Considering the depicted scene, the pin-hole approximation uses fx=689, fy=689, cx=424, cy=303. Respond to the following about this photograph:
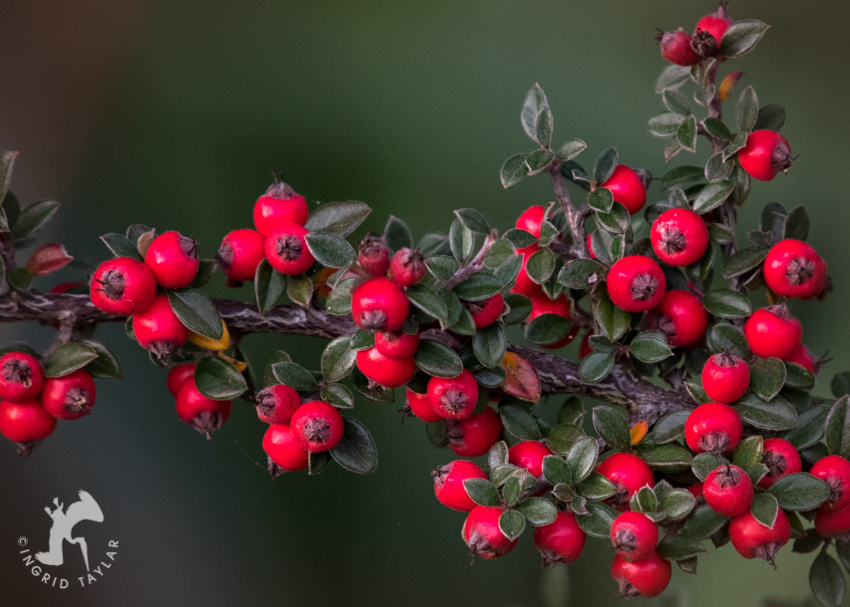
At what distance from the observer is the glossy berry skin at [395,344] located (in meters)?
0.55

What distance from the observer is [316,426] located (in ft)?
1.93

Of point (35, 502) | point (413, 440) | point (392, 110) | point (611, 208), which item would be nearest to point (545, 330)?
point (611, 208)

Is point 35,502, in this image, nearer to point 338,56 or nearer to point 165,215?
point 165,215

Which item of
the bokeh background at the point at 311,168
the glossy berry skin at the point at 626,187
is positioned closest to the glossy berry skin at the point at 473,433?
the glossy berry skin at the point at 626,187

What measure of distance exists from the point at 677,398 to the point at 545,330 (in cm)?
15

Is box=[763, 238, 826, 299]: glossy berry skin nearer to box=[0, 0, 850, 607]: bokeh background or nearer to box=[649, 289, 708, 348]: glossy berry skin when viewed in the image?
box=[649, 289, 708, 348]: glossy berry skin

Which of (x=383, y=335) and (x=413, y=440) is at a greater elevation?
(x=383, y=335)

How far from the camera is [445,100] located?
1393mm

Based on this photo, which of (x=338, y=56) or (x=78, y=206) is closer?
(x=78, y=206)

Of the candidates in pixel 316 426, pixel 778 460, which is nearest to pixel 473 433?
pixel 316 426

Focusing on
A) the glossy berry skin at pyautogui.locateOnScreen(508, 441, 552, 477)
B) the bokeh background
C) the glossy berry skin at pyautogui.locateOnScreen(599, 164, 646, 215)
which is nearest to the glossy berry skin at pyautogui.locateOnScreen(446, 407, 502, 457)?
the glossy berry skin at pyautogui.locateOnScreen(508, 441, 552, 477)

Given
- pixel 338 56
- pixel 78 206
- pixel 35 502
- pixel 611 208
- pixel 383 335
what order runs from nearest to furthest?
1. pixel 383 335
2. pixel 611 208
3. pixel 35 502
4. pixel 78 206
5. pixel 338 56

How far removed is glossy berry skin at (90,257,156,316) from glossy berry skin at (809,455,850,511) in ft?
2.02

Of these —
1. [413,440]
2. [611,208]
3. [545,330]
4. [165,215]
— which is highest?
[611,208]
